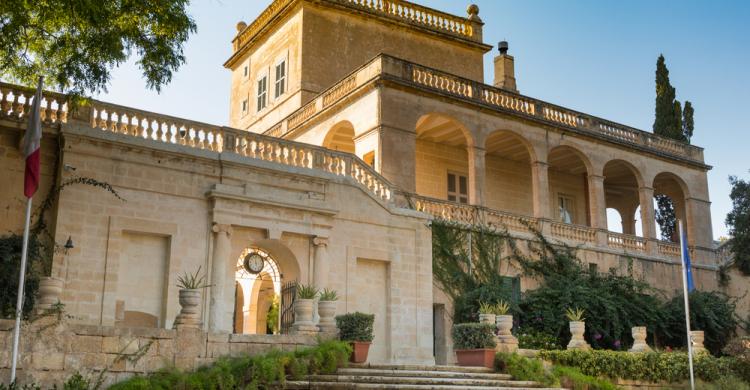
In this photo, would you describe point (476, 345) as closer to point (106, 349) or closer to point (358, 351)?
point (358, 351)

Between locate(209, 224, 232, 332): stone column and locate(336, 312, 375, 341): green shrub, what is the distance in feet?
9.88

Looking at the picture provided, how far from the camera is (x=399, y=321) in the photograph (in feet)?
60.6

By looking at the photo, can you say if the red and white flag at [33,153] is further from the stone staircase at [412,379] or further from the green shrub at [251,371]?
the stone staircase at [412,379]

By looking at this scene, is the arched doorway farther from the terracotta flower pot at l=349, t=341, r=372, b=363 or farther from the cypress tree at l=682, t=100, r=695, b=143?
the cypress tree at l=682, t=100, r=695, b=143

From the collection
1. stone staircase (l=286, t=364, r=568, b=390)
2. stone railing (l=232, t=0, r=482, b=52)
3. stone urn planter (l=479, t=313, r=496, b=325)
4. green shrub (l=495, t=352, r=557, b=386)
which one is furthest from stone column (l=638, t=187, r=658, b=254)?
stone staircase (l=286, t=364, r=568, b=390)

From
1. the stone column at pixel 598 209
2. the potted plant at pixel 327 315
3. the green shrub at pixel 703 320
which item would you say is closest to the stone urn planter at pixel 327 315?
the potted plant at pixel 327 315

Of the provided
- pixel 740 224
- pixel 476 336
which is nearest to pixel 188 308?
pixel 476 336

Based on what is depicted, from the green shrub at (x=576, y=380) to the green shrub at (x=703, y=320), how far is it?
6.92m

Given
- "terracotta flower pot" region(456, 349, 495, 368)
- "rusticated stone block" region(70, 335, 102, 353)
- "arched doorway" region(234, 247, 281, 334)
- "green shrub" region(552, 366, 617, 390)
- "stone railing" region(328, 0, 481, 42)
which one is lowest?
"green shrub" region(552, 366, 617, 390)

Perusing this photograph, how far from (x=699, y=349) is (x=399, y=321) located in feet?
23.3

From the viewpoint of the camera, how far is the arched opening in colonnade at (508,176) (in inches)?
991

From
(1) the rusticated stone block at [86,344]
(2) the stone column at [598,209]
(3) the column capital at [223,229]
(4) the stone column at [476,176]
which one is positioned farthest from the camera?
(2) the stone column at [598,209]

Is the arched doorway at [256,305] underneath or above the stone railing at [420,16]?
underneath

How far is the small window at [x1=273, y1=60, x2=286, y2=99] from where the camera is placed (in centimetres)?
2658
